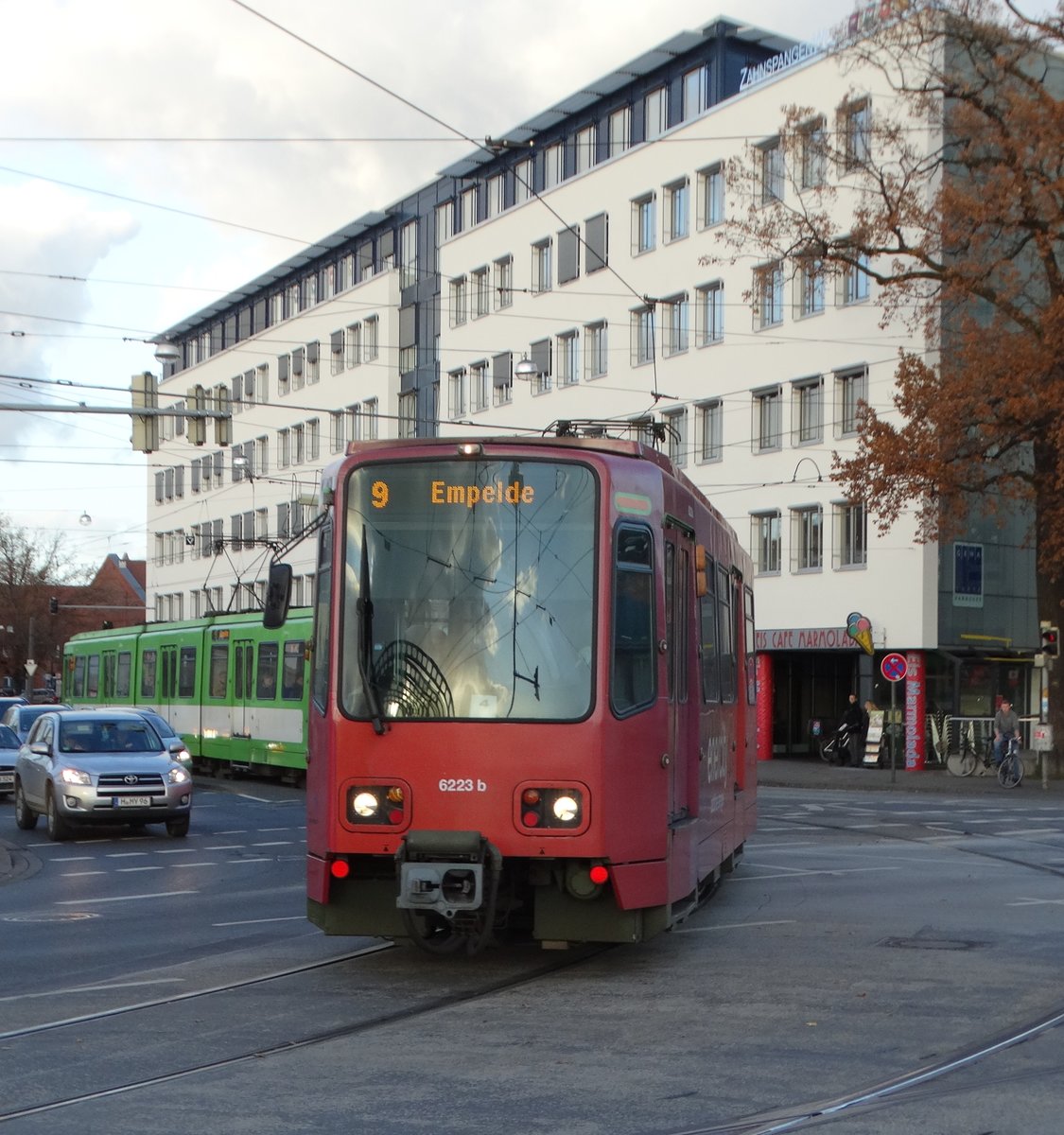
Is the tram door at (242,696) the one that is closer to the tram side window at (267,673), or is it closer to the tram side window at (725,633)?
the tram side window at (267,673)

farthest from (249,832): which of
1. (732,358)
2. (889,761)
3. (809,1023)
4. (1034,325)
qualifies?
(732,358)

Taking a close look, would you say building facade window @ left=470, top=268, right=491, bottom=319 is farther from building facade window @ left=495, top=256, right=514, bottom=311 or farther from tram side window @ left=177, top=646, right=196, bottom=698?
tram side window @ left=177, top=646, right=196, bottom=698

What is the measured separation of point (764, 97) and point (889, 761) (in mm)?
17171

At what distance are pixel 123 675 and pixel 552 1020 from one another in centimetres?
3697

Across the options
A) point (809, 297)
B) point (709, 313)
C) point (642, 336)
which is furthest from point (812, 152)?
point (642, 336)

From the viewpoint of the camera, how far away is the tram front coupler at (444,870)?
9.95 metres

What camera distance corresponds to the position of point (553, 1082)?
7562mm

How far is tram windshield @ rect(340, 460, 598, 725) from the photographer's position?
1034 cm

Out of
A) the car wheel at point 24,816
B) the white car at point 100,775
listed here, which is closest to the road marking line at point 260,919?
the white car at point 100,775

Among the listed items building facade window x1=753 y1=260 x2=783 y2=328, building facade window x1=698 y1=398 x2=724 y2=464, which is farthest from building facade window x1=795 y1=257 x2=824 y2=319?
building facade window x1=698 y1=398 x2=724 y2=464

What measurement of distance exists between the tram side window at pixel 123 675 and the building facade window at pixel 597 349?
17.5 metres

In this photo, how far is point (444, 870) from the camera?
32.8 feet

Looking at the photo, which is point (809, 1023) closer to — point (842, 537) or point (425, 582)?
point (425, 582)

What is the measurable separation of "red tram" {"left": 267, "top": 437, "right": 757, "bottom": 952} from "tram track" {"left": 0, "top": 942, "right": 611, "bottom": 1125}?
1.35 ft
